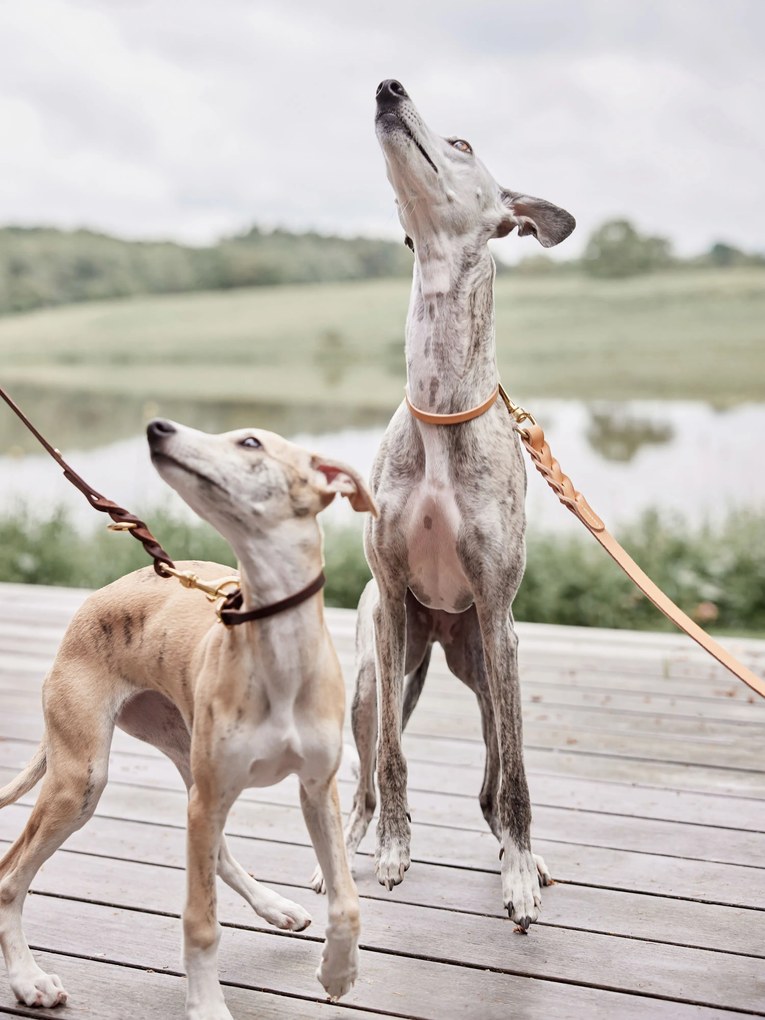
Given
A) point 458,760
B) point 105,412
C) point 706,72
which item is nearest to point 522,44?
point 706,72

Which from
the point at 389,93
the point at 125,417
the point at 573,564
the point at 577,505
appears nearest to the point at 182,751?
the point at 577,505

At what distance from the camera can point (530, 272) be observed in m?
8.22

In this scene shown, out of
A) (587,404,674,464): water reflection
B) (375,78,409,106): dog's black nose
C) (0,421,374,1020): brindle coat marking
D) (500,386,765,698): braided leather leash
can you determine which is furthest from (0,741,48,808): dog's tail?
(587,404,674,464): water reflection

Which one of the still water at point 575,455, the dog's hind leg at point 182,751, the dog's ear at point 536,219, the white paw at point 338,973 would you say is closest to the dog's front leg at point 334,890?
the white paw at point 338,973

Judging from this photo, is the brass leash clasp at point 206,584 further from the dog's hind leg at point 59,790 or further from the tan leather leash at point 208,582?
the dog's hind leg at point 59,790

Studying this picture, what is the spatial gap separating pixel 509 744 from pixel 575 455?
5049 mm

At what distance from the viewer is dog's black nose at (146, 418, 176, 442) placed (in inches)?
60.8

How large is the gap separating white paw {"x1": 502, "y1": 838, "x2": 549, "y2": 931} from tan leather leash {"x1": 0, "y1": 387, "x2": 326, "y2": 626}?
929mm

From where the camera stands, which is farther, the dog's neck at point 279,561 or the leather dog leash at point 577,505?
the leather dog leash at point 577,505

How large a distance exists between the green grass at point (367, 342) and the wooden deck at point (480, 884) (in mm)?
4266

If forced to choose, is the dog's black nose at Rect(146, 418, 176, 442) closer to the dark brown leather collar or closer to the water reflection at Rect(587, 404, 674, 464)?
the dark brown leather collar

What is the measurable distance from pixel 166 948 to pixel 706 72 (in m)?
6.74

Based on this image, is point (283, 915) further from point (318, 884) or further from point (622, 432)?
point (622, 432)

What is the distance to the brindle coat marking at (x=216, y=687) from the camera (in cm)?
166
